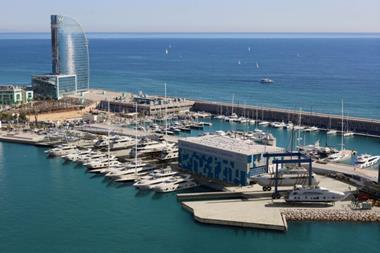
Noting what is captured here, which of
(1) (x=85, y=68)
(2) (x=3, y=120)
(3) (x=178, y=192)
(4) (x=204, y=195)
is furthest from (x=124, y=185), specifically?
(1) (x=85, y=68)

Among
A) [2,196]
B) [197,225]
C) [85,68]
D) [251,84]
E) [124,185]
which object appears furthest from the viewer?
[251,84]

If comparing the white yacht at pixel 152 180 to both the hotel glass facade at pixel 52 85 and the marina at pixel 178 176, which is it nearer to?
the marina at pixel 178 176

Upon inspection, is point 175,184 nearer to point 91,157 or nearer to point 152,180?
point 152,180

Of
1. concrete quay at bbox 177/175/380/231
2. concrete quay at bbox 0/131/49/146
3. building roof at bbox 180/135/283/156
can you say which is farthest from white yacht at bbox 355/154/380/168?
concrete quay at bbox 0/131/49/146

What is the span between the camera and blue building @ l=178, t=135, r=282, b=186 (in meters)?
23.0

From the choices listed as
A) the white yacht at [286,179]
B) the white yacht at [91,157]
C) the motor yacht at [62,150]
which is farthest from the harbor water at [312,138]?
the white yacht at [286,179]

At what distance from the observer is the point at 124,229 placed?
1959cm

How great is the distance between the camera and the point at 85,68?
51938 millimetres

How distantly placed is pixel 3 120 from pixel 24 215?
20000 mm

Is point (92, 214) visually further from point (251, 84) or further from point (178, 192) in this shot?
point (251, 84)

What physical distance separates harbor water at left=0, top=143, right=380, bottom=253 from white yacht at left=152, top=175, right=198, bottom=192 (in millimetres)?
434

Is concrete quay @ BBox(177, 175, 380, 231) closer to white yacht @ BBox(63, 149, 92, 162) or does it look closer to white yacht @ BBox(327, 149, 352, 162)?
white yacht @ BBox(327, 149, 352, 162)

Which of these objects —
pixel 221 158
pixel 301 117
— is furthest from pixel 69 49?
pixel 221 158

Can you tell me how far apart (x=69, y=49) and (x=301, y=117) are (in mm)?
21718
